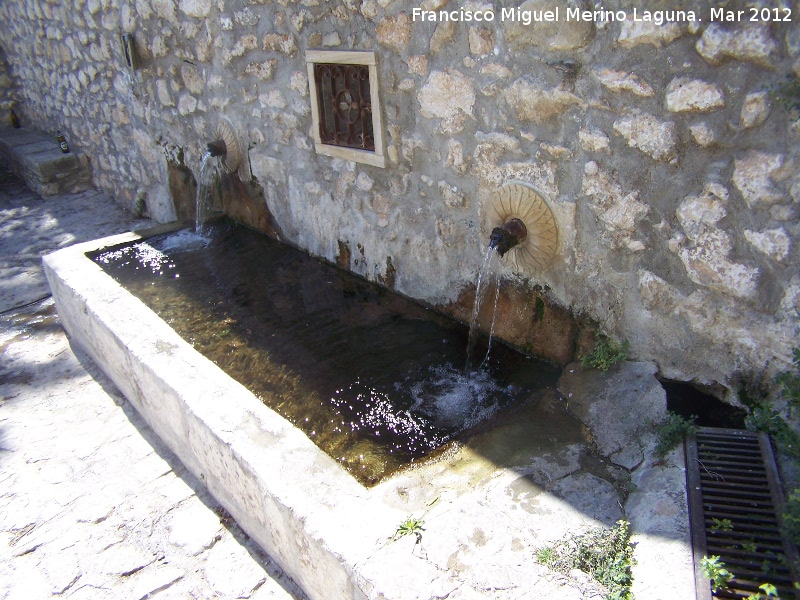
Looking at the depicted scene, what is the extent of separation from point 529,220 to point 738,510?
1.34 m

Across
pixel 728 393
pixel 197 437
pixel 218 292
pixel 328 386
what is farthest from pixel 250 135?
pixel 728 393

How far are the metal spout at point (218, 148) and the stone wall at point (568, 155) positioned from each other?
0.22 meters

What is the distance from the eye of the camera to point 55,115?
702 cm

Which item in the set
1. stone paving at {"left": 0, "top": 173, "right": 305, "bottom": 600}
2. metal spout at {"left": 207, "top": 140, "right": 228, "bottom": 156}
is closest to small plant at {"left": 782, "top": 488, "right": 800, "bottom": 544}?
stone paving at {"left": 0, "top": 173, "right": 305, "bottom": 600}

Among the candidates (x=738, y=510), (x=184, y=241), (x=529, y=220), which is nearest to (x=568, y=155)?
(x=529, y=220)

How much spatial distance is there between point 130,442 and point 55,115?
17.8 feet

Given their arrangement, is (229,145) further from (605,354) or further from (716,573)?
(716,573)

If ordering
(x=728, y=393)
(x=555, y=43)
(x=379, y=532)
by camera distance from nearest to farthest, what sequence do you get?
(x=379, y=532) < (x=728, y=393) < (x=555, y=43)

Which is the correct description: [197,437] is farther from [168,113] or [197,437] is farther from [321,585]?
[168,113]

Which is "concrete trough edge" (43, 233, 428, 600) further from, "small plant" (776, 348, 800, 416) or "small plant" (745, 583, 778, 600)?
"small plant" (776, 348, 800, 416)

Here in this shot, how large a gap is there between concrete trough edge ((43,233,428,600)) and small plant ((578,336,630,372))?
108 cm

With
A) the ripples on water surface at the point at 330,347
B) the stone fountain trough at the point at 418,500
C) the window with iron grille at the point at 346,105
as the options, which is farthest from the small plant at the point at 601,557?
the window with iron grille at the point at 346,105

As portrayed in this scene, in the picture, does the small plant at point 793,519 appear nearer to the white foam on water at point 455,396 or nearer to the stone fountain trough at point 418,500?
the stone fountain trough at point 418,500

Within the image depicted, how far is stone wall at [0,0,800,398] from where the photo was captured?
1.98 meters
